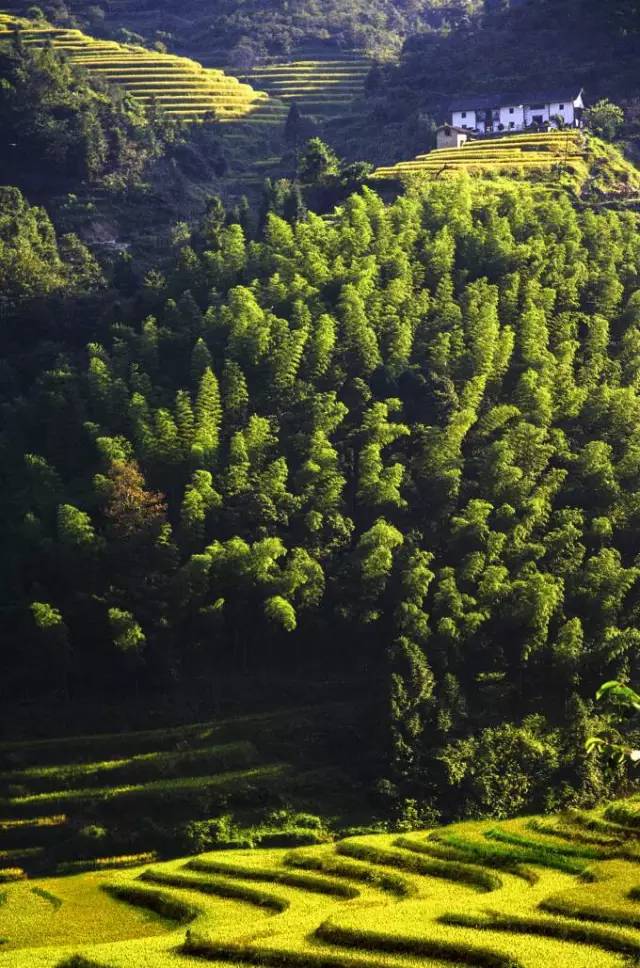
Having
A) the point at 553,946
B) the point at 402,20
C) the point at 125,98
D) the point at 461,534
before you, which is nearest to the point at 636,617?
the point at 461,534

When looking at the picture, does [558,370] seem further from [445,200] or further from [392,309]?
[445,200]

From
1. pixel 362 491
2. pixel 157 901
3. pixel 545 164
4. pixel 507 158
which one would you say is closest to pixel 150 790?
pixel 157 901

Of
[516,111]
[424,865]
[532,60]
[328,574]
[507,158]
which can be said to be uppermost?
[532,60]

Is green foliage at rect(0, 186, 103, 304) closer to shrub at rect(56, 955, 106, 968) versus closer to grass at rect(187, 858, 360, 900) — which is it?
grass at rect(187, 858, 360, 900)

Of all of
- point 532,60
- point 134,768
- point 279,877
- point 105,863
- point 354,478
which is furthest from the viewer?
point 532,60

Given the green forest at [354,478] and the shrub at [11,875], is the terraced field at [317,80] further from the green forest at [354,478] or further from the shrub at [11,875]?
the shrub at [11,875]

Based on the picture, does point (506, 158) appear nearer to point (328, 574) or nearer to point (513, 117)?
point (513, 117)

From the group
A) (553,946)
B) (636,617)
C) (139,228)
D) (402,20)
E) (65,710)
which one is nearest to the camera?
(553,946)
